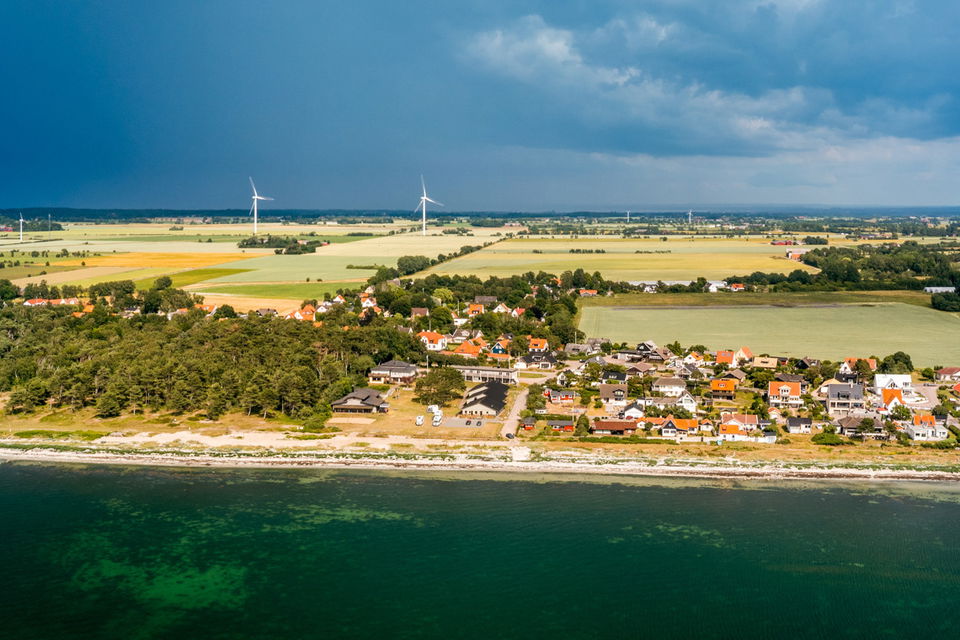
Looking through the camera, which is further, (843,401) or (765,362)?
(765,362)

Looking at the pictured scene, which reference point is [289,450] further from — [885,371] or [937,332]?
[937,332]

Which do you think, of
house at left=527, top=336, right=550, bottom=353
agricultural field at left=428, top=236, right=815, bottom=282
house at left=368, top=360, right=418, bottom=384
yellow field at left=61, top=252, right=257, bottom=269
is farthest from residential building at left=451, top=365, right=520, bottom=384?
yellow field at left=61, top=252, right=257, bottom=269

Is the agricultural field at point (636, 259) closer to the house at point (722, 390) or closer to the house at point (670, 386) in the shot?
the house at point (670, 386)

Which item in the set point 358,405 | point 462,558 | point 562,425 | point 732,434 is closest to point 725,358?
point 732,434

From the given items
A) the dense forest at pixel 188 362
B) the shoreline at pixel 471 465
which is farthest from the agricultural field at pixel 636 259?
the shoreline at pixel 471 465

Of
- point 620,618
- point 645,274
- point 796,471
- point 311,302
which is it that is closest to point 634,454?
point 796,471

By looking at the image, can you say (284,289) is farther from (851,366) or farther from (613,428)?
(851,366)
